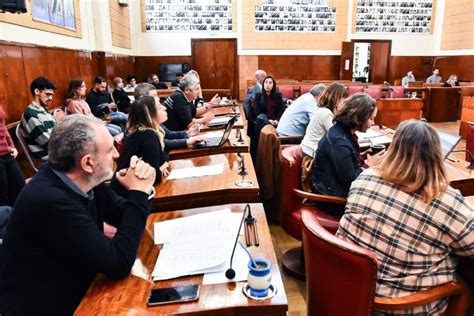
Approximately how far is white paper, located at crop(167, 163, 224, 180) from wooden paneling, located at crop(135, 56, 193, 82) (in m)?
10.0

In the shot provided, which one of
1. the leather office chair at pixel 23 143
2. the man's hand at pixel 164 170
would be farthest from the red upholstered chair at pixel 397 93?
the leather office chair at pixel 23 143

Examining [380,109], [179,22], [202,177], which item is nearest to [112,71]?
[179,22]

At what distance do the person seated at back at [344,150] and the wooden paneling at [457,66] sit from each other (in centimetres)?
1092

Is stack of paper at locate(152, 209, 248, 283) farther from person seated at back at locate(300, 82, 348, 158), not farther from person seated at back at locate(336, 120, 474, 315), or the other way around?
person seated at back at locate(300, 82, 348, 158)

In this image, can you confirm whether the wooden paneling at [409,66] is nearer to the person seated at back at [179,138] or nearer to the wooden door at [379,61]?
the wooden door at [379,61]

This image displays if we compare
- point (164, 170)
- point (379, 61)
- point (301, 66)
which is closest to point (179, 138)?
point (164, 170)

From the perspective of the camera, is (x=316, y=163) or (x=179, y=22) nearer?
(x=316, y=163)

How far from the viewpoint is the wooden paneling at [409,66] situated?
12617 millimetres

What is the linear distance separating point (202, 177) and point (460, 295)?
1424 millimetres

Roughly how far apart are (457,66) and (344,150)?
1175cm

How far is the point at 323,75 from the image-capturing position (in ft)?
40.6

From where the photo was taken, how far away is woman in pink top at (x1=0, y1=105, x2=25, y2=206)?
3.07 metres

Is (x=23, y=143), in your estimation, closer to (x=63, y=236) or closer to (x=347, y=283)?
(x=63, y=236)

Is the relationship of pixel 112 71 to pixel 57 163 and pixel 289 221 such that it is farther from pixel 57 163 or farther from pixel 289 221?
pixel 57 163
